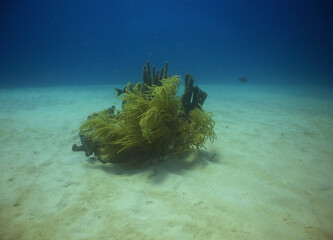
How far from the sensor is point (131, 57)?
6359 cm

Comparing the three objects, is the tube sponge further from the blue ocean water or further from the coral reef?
the blue ocean water

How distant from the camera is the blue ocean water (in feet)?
135

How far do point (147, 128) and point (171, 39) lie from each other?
76974mm

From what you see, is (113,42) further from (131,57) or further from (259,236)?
(259,236)

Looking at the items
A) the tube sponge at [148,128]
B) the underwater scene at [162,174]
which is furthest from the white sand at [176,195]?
the tube sponge at [148,128]

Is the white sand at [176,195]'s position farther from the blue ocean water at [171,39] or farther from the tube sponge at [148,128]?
the blue ocean water at [171,39]

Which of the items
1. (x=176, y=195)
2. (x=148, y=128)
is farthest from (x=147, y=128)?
(x=176, y=195)

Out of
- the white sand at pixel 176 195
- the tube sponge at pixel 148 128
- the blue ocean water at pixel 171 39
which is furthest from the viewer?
Result: the blue ocean water at pixel 171 39

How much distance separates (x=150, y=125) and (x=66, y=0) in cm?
7264

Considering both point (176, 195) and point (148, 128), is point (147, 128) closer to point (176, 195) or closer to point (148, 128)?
point (148, 128)

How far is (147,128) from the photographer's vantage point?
2.51 metres

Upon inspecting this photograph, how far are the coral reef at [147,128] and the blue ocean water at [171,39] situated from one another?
3815cm

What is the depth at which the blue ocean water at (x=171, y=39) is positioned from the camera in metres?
41.1

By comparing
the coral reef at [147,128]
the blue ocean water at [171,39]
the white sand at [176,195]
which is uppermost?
the blue ocean water at [171,39]
